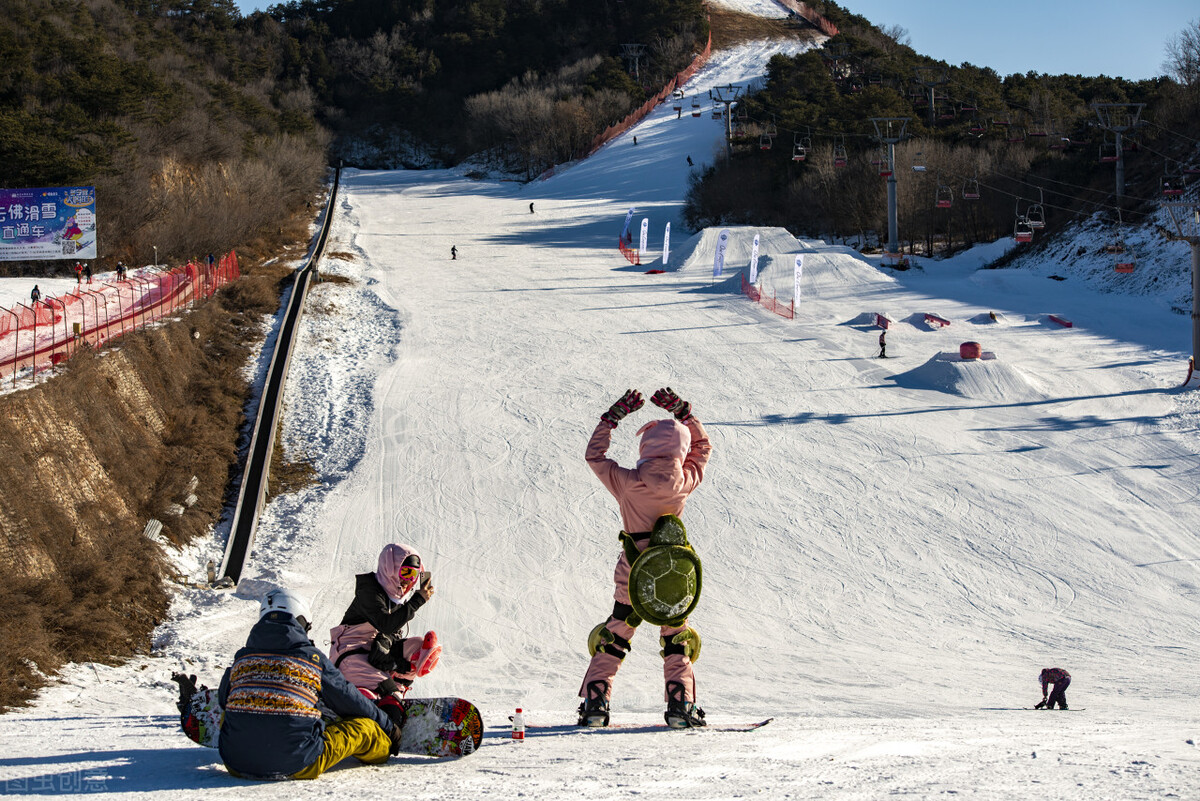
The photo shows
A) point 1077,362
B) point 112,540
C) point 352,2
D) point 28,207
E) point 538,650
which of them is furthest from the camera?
point 352,2

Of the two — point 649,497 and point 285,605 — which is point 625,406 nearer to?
point 649,497

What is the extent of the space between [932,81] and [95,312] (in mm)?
46386

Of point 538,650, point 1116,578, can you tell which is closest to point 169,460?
point 538,650

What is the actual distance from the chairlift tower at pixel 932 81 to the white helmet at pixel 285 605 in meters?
50.5

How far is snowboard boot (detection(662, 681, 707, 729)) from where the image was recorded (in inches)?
224

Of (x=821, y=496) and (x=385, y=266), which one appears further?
(x=385, y=266)

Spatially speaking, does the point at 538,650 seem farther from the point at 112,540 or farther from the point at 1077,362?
the point at 1077,362

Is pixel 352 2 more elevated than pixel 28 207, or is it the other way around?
pixel 352 2

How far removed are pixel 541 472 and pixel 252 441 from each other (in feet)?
16.1

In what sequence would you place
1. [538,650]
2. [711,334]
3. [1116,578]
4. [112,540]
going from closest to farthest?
[538,650] → [112,540] → [1116,578] → [711,334]

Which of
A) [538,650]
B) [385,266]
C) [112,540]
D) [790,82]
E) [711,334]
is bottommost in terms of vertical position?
[538,650]

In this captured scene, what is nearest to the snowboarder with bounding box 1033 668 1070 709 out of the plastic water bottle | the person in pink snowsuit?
the person in pink snowsuit

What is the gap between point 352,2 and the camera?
102 metres

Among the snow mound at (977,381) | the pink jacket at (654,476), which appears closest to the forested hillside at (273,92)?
the snow mound at (977,381)
